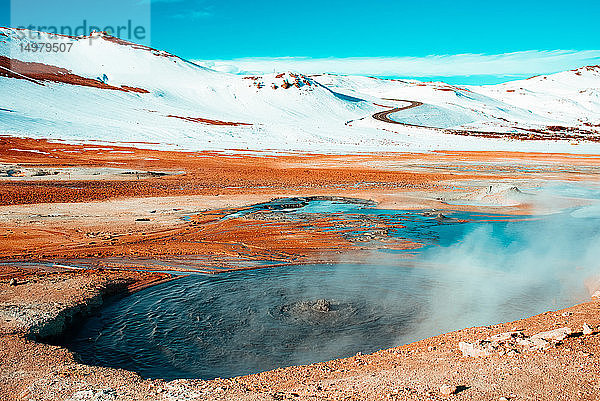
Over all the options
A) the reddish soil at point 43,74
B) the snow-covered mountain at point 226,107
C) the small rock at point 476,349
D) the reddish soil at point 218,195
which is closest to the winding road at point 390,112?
the snow-covered mountain at point 226,107

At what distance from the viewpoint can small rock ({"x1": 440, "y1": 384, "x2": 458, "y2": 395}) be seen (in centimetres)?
584

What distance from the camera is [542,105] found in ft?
505

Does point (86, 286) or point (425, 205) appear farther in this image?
point (425, 205)

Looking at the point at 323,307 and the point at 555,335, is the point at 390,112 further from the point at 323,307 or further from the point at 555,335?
the point at 555,335

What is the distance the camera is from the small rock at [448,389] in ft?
19.2

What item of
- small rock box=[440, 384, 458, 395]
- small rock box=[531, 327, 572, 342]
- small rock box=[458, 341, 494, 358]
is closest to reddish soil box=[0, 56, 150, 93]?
small rock box=[458, 341, 494, 358]

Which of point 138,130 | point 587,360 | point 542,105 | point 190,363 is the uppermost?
point 542,105

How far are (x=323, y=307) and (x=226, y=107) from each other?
104 meters

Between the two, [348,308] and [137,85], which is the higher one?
[137,85]

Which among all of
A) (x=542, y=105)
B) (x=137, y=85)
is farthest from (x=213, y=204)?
(x=542, y=105)

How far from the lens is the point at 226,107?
363 feet

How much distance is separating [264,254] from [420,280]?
4213 mm

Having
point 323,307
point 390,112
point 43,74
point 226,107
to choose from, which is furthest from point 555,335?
point 43,74

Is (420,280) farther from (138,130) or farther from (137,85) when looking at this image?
(137,85)
